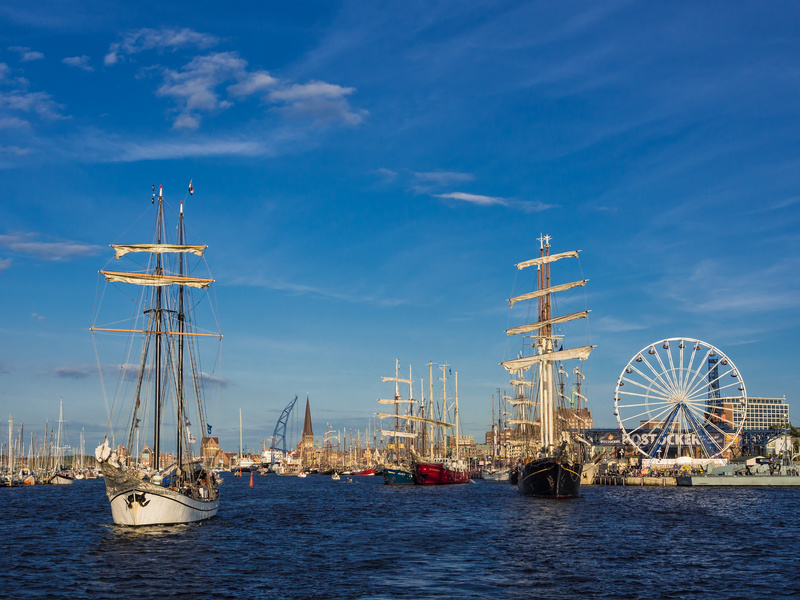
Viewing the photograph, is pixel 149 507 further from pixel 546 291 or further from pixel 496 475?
pixel 496 475

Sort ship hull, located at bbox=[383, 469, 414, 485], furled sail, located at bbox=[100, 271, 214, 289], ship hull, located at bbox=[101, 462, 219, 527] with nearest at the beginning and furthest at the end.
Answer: ship hull, located at bbox=[101, 462, 219, 527] → furled sail, located at bbox=[100, 271, 214, 289] → ship hull, located at bbox=[383, 469, 414, 485]

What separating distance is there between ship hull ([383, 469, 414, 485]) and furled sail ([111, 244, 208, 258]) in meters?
84.3

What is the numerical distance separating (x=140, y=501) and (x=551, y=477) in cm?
4891

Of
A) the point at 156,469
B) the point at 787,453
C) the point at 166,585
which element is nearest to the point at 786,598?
the point at 166,585

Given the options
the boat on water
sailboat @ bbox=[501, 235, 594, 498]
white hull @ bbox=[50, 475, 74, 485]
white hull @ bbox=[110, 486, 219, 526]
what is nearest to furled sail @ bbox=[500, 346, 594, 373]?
sailboat @ bbox=[501, 235, 594, 498]

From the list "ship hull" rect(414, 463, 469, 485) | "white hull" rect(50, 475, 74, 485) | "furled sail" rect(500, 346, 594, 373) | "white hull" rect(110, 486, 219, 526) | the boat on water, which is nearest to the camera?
"white hull" rect(110, 486, 219, 526)

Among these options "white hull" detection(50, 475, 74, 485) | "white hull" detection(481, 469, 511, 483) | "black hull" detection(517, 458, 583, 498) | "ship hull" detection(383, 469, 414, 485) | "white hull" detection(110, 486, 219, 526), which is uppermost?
"white hull" detection(110, 486, 219, 526)

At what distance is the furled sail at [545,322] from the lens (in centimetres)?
9462

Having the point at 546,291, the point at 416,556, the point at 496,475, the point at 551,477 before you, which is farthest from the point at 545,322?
the point at 496,475

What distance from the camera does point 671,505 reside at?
80.2m

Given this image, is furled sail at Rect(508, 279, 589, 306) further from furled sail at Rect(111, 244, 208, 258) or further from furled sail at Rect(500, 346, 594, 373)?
furled sail at Rect(111, 244, 208, 258)

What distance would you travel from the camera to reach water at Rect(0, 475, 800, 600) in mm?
31547

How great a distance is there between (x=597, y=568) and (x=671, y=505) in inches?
1908

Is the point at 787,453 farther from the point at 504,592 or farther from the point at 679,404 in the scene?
the point at 504,592
